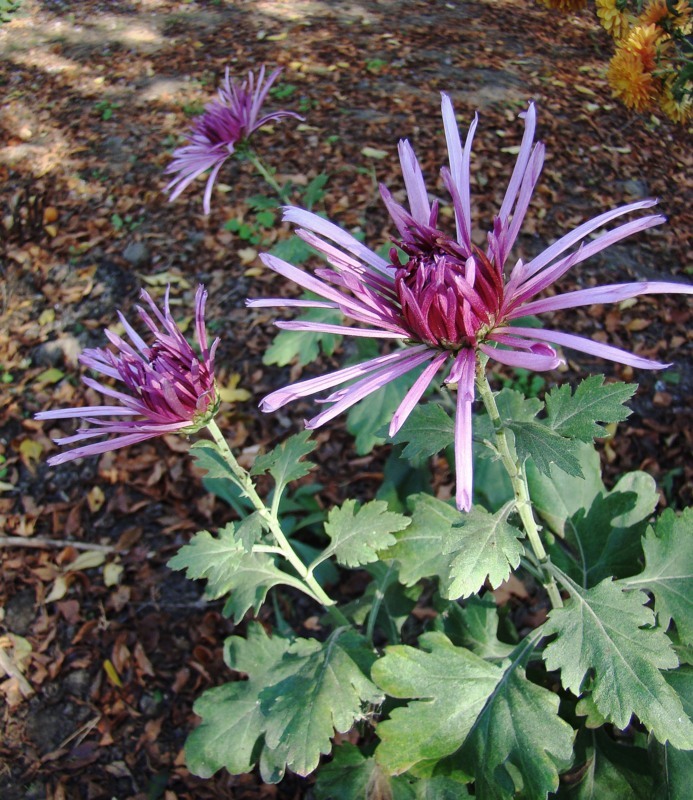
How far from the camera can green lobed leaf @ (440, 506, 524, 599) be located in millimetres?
1172

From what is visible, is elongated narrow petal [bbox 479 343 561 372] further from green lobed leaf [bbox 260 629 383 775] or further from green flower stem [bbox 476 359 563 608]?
green lobed leaf [bbox 260 629 383 775]

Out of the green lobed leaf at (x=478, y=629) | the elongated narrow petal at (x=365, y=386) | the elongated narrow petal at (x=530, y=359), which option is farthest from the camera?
the green lobed leaf at (x=478, y=629)

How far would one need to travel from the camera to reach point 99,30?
255 inches

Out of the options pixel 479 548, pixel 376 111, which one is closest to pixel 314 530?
pixel 479 548

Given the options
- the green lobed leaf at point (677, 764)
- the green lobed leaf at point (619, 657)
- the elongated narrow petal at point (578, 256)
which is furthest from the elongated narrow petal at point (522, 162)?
the green lobed leaf at point (677, 764)

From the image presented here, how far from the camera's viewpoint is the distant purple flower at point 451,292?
1027mm

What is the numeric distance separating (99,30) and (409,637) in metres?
6.31

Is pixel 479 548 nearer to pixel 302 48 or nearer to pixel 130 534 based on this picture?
pixel 130 534

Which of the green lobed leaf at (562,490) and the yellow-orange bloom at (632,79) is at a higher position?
the yellow-orange bloom at (632,79)

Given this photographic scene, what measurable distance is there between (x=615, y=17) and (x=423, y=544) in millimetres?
1385

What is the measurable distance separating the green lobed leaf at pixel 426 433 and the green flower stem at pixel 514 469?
0.09 metres

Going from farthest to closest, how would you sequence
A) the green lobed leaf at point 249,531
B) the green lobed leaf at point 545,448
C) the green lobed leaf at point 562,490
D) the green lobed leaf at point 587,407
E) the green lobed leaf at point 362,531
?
the green lobed leaf at point 562,490 → the green lobed leaf at point 362,531 → the green lobed leaf at point 249,531 → the green lobed leaf at point 587,407 → the green lobed leaf at point 545,448

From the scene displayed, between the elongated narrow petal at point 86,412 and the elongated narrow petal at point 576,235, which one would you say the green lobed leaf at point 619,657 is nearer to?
the elongated narrow petal at point 576,235

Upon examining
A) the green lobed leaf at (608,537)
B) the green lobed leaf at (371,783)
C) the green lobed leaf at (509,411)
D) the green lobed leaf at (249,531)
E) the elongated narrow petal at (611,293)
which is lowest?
the green lobed leaf at (371,783)
